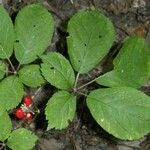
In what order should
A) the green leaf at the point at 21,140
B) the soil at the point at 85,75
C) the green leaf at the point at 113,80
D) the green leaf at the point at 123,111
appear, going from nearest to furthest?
1. the green leaf at the point at 123,111
2. the green leaf at the point at 113,80
3. the green leaf at the point at 21,140
4. the soil at the point at 85,75

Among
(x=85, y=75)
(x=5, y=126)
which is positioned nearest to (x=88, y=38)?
(x=85, y=75)


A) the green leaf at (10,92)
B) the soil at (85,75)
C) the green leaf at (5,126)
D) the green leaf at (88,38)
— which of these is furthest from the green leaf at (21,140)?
the green leaf at (88,38)

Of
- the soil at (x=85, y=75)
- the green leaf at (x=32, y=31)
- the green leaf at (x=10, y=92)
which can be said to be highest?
the green leaf at (x=32, y=31)

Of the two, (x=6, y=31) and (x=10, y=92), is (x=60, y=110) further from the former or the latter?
(x=6, y=31)

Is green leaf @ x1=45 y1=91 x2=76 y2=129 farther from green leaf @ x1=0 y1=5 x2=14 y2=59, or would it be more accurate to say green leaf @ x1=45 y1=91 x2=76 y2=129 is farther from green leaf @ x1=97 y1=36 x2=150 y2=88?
green leaf @ x1=0 y1=5 x2=14 y2=59

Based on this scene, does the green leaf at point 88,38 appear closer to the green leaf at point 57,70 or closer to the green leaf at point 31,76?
the green leaf at point 57,70

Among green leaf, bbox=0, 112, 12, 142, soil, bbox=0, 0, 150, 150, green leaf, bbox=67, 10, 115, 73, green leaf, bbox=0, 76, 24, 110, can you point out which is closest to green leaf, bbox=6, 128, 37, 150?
green leaf, bbox=0, 112, 12, 142
